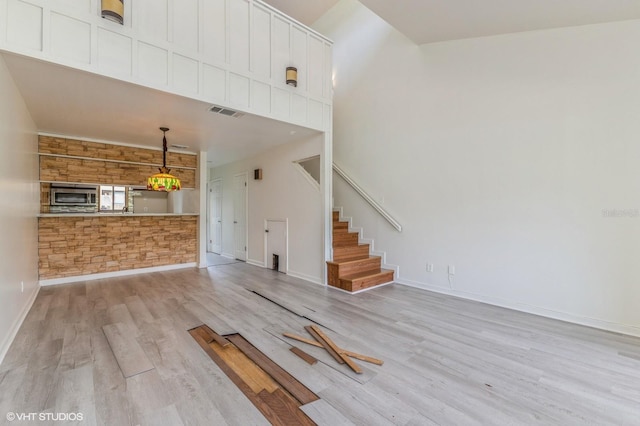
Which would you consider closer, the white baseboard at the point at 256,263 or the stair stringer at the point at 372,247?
the stair stringer at the point at 372,247

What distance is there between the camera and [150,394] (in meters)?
1.92

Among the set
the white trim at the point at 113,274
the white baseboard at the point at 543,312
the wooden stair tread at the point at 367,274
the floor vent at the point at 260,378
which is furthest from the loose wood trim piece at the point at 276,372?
the white trim at the point at 113,274

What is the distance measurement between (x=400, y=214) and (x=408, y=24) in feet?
9.43

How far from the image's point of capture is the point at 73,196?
5.06 meters

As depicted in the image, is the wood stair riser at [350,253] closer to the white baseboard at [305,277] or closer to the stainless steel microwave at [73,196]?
the white baseboard at [305,277]

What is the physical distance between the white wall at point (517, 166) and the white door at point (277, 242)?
1.75 metres

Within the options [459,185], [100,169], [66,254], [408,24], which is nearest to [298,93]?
[408,24]

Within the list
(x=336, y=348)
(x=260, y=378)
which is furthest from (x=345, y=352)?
(x=260, y=378)

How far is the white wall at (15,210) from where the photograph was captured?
8.20 feet

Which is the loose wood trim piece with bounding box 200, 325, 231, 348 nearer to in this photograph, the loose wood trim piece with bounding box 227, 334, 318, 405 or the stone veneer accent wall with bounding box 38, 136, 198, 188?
the loose wood trim piece with bounding box 227, 334, 318, 405

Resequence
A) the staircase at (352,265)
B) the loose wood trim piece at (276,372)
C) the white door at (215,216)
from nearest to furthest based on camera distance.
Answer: the loose wood trim piece at (276,372) < the staircase at (352,265) < the white door at (215,216)

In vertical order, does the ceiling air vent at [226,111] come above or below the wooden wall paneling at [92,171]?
above

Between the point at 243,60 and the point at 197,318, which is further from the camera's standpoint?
the point at 243,60

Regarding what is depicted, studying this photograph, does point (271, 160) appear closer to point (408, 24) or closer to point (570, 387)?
point (408, 24)
